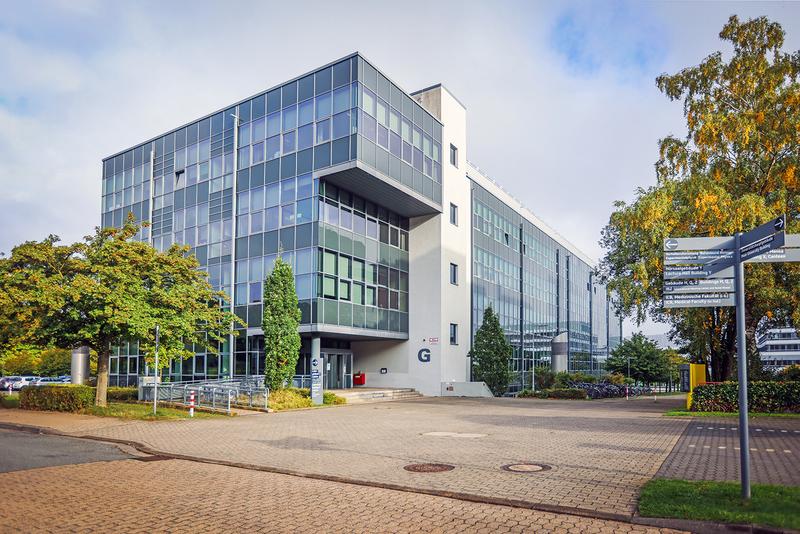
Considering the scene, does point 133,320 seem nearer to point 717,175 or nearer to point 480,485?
point 480,485

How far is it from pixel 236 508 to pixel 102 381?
18688 millimetres

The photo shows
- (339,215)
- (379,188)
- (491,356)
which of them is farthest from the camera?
(491,356)

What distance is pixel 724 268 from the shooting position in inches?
334

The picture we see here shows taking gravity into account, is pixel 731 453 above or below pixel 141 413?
above

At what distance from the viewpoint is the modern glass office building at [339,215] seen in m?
32.1

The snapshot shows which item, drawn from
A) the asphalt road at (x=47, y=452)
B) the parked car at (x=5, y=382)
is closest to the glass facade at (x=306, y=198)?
the parked car at (x=5, y=382)

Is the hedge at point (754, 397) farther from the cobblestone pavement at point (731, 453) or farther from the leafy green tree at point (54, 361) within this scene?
the leafy green tree at point (54, 361)

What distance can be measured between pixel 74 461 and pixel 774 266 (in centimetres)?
2263

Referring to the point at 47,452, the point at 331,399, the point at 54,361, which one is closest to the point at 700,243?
the point at 47,452

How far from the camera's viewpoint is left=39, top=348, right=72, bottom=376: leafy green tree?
62.7 meters

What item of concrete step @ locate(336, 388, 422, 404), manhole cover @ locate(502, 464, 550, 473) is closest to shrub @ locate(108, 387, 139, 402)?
concrete step @ locate(336, 388, 422, 404)

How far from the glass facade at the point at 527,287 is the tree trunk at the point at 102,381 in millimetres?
23608

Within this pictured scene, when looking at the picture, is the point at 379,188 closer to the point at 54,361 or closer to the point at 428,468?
the point at 428,468

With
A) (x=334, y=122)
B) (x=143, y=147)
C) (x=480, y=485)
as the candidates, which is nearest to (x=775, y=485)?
(x=480, y=485)
